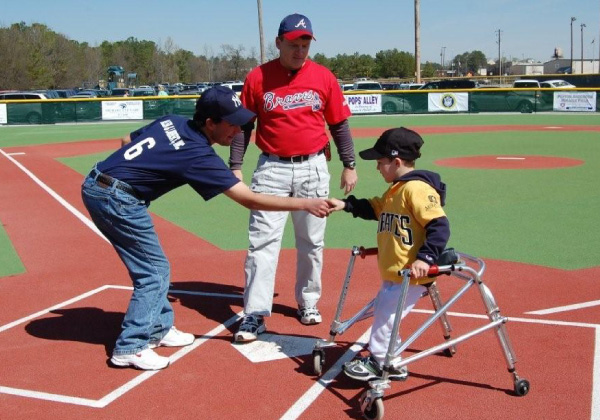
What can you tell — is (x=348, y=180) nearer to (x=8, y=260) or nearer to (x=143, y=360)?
(x=143, y=360)

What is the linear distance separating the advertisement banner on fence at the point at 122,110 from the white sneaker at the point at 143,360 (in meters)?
33.5

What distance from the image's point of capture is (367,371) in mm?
4332

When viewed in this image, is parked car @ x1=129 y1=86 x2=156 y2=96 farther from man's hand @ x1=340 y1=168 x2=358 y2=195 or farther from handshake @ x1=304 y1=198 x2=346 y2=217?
handshake @ x1=304 y1=198 x2=346 y2=217

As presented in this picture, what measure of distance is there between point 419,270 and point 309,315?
2019mm

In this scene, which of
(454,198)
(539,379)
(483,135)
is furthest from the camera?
(483,135)

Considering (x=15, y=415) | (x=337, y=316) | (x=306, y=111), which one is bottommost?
(x=15, y=415)

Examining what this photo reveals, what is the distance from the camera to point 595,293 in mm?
6383

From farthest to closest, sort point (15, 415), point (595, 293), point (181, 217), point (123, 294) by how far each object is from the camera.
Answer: point (181, 217), point (123, 294), point (595, 293), point (15, 415)

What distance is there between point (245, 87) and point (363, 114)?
1268 inches

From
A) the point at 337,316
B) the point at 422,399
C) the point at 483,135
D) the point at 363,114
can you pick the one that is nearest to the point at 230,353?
the point at 337,316

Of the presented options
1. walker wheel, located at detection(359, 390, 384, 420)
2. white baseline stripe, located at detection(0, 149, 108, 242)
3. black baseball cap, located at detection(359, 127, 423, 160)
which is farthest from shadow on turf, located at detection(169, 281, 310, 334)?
white baseline stripe, located at detection(0, 149, 108, 242)

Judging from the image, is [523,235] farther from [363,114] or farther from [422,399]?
[363,114]

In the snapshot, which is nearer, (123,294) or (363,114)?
(123,294)

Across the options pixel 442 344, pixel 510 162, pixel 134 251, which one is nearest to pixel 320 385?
pixel 442 344
